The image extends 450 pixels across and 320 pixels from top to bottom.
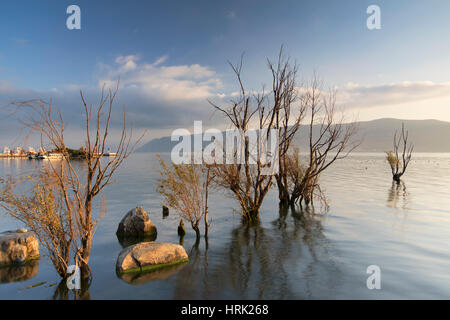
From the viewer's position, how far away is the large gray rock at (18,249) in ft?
27.6

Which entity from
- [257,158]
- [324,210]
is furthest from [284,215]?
[257,158]

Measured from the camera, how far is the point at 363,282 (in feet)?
24.9

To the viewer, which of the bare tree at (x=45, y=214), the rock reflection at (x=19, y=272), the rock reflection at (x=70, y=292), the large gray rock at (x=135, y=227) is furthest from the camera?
the large gray rock at (x=135, y=227)

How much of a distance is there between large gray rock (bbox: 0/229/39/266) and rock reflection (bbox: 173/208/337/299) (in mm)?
5245

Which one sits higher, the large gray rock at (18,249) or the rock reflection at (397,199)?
the large gray rock at (18,249)

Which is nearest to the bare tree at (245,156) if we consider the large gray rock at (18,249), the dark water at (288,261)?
the dark water at (288,261)

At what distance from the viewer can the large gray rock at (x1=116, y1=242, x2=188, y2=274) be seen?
809cm

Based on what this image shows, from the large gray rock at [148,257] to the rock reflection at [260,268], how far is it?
628 mm

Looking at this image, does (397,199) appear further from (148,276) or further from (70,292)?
(70,292)

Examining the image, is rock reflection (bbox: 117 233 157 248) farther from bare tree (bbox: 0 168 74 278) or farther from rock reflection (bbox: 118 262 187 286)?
bare tree (bbox: 0 168 74 278)

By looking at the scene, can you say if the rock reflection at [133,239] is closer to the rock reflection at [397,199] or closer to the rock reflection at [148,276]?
the rock reflection at [148,276]

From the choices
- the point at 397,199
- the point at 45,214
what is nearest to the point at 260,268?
the point at 45,214

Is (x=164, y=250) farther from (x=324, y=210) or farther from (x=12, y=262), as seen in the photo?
(x=324, y=210)

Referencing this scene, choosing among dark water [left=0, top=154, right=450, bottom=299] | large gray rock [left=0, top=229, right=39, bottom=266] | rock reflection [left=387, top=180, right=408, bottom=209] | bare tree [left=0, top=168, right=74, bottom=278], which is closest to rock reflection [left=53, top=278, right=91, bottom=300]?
dark water [left=0, top=154, right=450, bottom=299]
